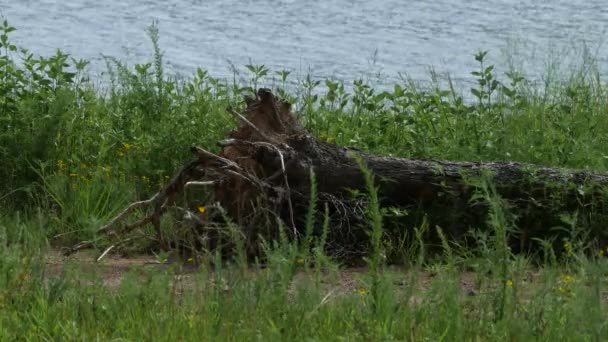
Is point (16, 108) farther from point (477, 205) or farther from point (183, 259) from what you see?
point (477, 205)

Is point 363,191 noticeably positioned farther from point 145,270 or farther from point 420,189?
point 145,270

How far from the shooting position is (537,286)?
4645 mm

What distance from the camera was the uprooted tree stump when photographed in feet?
18.9

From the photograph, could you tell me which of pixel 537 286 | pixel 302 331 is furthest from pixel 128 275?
pixel 537 286

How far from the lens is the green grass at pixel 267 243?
4.06m

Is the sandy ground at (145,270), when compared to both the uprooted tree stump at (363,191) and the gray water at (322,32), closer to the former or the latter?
the uprooted tree stump at (363,191)

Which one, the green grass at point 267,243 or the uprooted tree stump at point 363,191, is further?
the uprooted tree stump at point 363,191

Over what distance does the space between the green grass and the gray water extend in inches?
92.6

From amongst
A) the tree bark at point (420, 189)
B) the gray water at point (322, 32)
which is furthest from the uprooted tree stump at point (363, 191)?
the gray water at point (322, 32)

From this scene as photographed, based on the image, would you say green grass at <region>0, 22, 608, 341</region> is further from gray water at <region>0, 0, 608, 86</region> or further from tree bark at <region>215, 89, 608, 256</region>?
gray water at <region>0, 0, 608, 86</region>

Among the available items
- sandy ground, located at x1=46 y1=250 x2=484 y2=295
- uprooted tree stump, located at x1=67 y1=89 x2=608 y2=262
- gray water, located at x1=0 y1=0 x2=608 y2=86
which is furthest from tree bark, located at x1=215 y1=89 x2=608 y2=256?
gray water, located at x1=0 y1=0 x2=608 y2=86

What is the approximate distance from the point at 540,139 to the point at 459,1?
37.3 ft

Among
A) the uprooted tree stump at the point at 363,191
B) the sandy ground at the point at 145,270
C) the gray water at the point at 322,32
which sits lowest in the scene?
the gray water at the point at 322,32

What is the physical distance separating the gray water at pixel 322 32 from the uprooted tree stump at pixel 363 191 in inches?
239
